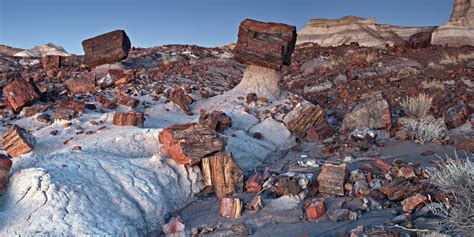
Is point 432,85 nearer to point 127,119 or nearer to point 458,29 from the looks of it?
point 127,119

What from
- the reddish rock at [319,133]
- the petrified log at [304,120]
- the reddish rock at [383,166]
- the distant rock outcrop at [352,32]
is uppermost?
the distant rock outcrop at [352,32]

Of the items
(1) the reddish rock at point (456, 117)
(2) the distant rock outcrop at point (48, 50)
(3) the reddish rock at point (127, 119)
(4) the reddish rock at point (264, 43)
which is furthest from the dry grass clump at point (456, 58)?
(2) the distant rock outcrop at point (48, 50)

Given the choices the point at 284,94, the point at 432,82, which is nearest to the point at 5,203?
the point at 284,94

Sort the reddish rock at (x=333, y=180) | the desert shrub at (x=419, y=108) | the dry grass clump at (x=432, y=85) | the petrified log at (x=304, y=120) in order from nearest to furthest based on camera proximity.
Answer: the reddish rock at (x=333, y=180) → the petrified log at (x=304, y=120) → the desert shrub at (x=419, y=108) → the dry grass clump at (x=432, y=85)

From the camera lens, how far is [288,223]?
20.3ft

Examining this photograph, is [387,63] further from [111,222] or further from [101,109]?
[111,222]

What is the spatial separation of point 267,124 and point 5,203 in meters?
6.16

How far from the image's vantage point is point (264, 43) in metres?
12.1

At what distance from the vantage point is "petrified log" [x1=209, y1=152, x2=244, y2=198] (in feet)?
24.5

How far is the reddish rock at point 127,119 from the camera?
941cm

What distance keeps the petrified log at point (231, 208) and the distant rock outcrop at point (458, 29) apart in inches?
872

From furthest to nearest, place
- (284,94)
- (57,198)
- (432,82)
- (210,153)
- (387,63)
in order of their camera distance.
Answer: (387,63) < (432,82) < (284,94) < (210,153) < (57,198)

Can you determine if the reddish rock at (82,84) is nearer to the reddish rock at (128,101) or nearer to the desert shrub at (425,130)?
the reddish rock at (128,101)

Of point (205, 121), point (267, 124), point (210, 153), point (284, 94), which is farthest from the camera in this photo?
point (284, 94)
